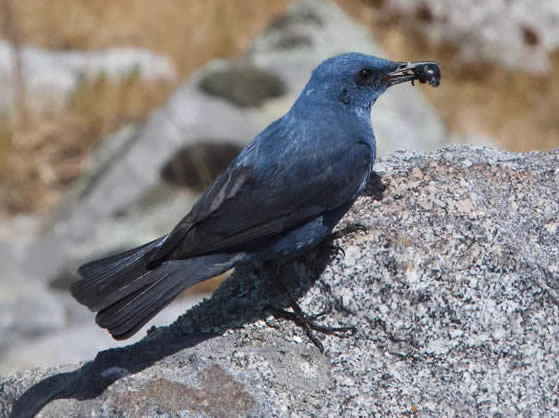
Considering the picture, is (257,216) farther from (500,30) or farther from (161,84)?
(500,30)

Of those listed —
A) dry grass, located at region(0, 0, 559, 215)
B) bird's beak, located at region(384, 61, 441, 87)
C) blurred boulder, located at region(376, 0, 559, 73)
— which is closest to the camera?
bird's beak, located at region(384, 61, 441, 87)

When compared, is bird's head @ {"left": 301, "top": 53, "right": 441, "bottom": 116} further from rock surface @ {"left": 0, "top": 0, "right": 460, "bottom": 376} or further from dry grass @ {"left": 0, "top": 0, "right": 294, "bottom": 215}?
dry grass @ {"left": 0, "top": 0, "right": 294, "bottom": 215}

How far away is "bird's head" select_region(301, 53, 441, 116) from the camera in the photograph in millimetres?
3805

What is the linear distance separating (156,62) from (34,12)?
1.54 m

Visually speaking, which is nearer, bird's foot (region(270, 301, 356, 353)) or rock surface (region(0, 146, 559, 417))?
rock surface (region(0, 146, 559, 417))

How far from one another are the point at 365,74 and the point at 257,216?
0.83 metres

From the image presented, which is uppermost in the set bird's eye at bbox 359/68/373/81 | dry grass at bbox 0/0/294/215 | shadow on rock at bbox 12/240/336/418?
dry grass at bbox 0/0/294/215

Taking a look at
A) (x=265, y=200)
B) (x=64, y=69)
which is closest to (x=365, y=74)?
(x=265, y=200)

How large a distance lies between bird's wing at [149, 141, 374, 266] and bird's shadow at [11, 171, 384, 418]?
18 centimetres

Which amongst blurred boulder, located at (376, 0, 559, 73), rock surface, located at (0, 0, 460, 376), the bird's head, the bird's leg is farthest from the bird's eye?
blurred boulder, located at (376, 0, 559, 73)

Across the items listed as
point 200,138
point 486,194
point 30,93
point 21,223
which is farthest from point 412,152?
point 30,93

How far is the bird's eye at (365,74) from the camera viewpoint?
385 cm

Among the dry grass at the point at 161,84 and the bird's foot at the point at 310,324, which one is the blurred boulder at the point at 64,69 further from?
the bird's foot at the point at 310,324

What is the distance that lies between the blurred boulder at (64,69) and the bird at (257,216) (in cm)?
573
